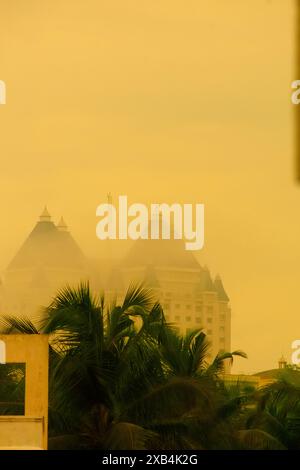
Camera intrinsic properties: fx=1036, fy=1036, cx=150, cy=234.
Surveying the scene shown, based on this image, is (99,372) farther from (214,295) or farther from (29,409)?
(214,295)

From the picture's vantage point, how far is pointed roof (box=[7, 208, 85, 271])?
525 ft

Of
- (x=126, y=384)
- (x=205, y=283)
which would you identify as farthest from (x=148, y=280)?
(x=126, y=384)

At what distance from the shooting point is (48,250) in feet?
613

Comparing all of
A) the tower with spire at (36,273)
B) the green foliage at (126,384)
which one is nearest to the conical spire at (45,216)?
the tower with spire at (36,273)

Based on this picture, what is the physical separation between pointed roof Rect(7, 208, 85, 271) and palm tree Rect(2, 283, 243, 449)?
12553 centimetres

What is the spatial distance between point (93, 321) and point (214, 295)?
152 m

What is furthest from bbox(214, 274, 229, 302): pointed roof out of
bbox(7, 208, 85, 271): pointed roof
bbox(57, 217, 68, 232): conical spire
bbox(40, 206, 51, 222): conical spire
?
bbox(40, 206, 51, 222): conical spire

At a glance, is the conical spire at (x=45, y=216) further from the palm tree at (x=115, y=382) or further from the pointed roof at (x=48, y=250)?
the palm tree at (x=115, y=382)

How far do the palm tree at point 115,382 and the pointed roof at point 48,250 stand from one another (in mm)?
125530

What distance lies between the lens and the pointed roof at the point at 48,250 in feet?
525

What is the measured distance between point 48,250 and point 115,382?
536ft

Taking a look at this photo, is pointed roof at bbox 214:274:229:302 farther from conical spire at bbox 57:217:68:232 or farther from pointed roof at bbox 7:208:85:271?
conical spire at bbox 57:217:68:232

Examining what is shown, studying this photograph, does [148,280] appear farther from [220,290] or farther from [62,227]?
[62,227]

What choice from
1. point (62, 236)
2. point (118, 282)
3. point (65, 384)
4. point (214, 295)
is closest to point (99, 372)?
point (65, 384)
